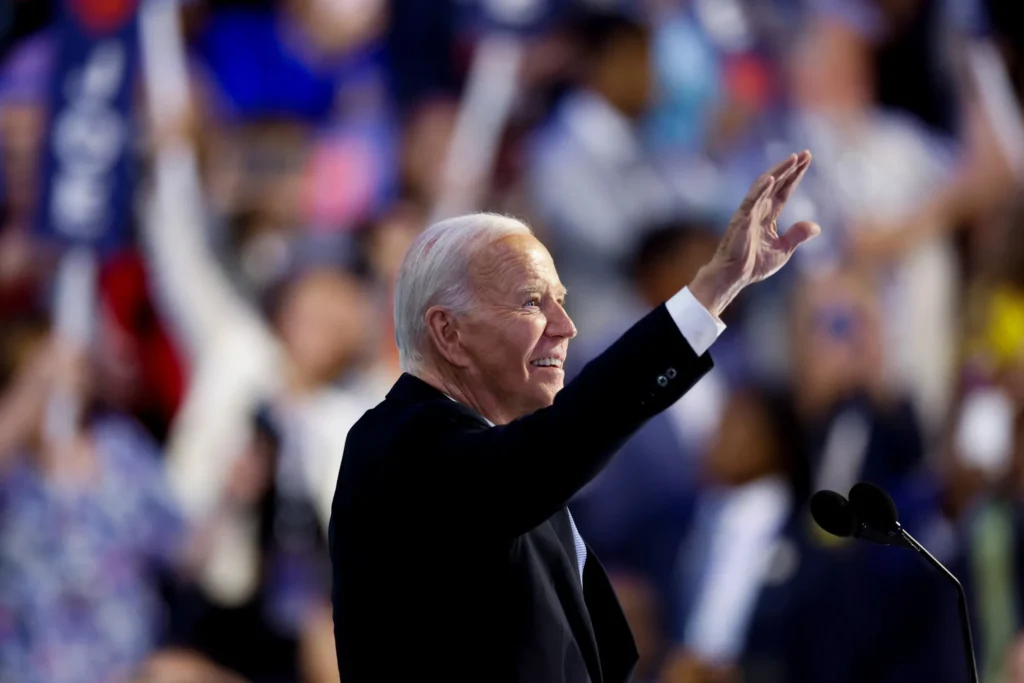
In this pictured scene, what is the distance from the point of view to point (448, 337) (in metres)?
2.11

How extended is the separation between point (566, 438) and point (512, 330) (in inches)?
14.2

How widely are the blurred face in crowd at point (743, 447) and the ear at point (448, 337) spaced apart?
14.5 ft

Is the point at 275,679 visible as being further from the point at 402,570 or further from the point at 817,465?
the point at 402,570

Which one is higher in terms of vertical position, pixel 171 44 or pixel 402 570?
pixel 402 570

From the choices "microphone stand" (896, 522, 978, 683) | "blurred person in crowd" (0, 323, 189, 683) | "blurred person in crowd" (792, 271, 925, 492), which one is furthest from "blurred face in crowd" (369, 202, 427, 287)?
"microphone stand" (896, 522, 978, 683)

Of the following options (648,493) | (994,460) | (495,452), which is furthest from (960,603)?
(648,493)

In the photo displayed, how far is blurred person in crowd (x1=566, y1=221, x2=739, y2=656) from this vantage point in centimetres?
645

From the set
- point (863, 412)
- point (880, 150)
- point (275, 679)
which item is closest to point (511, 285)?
point (275, 679)

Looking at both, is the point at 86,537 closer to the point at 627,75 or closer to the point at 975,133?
the point at 627,75

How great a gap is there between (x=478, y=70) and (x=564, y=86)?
410 millimetres

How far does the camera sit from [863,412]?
6570 mm

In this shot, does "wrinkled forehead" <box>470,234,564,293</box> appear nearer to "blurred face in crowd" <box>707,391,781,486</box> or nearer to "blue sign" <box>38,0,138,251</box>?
"blurred face in crowd" <box>707,391,781,486</box>

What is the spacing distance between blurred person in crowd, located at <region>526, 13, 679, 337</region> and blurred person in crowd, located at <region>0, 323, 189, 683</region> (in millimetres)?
2032

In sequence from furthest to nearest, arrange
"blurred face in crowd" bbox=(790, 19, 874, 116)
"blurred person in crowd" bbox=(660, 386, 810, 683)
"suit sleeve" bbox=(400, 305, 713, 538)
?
"blurred face in crowd" bbox=(790, 19, 874, 116) → "blurred person in crowd" bbox=(660, 386, 810, 683) → "suit sleeve" bbox=(400, 305, 713, 538)
